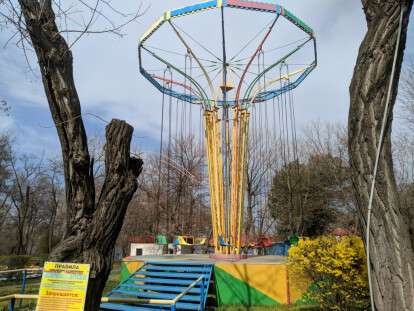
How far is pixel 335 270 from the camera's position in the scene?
19.8ft

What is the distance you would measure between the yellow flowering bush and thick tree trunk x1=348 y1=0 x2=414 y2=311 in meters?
3.44

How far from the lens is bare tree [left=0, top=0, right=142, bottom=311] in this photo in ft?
12.2

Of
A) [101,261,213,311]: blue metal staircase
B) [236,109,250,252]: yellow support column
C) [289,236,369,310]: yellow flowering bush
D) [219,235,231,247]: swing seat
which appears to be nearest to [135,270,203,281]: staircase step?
[101,261,213,311]: blue metal staircase

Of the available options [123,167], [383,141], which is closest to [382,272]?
[383,141]

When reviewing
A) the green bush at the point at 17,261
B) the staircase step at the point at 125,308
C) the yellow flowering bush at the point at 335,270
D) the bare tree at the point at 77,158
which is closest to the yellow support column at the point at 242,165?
the yellow flowering bush at the point at 335,270

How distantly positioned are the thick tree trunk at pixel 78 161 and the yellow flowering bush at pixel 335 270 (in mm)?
3800

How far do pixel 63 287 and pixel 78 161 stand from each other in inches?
47.9

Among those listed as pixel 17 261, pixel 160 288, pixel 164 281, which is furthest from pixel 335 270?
pixel 17 261

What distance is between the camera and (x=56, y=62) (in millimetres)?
3920

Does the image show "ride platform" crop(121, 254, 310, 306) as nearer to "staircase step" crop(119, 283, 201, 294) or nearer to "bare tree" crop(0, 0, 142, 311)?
"staircase step" crop(119, 283, 201, 294)

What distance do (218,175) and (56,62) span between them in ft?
23.4

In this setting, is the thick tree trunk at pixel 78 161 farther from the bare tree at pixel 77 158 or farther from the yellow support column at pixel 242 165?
the yellow support column at pixel 242 165

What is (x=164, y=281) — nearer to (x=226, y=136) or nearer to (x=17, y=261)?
(x=226, y=136)

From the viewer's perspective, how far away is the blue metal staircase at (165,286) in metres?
7.17
